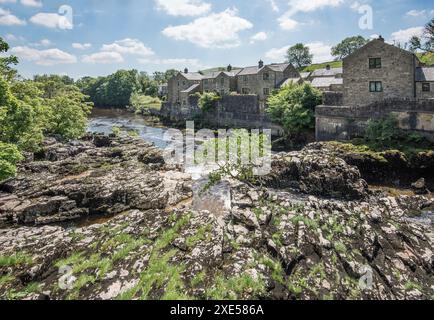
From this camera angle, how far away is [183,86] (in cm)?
7931

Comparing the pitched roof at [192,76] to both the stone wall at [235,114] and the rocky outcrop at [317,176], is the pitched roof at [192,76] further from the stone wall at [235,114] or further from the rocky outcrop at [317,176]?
the rocky outcrop at [317,176]

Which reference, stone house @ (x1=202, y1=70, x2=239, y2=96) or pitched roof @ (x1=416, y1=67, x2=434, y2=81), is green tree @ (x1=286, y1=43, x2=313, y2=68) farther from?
pitched roof @ (x1=416, y1=67, x2=434, y2=81)

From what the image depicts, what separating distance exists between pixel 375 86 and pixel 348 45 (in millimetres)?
108074

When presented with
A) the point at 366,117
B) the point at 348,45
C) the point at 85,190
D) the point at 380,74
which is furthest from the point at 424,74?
the point at 348,45

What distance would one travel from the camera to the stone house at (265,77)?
59.6 m

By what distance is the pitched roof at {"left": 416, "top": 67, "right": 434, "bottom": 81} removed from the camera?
3381 centimetres

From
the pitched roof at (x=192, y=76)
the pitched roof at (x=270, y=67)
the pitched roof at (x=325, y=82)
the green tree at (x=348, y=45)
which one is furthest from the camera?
the green tree at (x=348, y=45)

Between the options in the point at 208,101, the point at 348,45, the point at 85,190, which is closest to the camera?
the point at 85,190

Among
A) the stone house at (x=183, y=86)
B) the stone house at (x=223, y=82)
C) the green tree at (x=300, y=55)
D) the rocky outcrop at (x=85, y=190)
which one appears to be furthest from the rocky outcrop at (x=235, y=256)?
the green tree at (x=300, y=55)

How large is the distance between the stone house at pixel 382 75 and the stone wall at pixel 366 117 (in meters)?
4.13

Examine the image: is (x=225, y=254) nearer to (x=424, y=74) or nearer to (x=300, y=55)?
(x=424, y=74)
